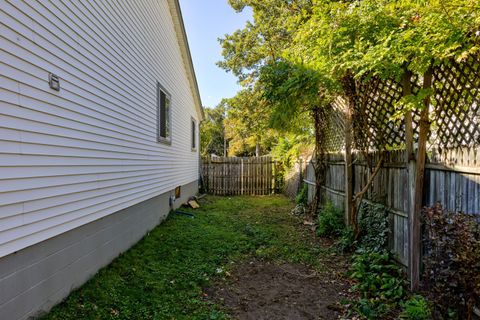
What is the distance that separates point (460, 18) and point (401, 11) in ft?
2.40

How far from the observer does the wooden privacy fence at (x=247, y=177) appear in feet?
44.7

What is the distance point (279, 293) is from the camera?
151 inches

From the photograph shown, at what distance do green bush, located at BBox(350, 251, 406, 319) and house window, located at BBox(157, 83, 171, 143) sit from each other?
4.97 meters

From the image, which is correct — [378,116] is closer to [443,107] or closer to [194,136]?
[443,107]

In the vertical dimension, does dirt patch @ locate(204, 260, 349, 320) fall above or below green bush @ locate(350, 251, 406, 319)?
below

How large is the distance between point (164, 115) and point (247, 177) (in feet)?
21.5

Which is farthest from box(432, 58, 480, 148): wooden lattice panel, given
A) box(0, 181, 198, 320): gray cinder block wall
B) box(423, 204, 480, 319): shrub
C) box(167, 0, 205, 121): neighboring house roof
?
box(167, 0, 205, 121): neighboring house roof

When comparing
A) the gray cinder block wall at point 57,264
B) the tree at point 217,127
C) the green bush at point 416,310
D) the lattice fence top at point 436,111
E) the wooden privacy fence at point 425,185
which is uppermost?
the tree at point 217,127

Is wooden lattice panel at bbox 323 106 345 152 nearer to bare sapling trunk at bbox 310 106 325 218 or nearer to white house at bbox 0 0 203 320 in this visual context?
bare sapling trunk at bbox 310 106 325 218

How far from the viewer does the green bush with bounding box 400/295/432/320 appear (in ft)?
9.54

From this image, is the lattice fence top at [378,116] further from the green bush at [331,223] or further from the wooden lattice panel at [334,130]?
the green bush at [331,223]

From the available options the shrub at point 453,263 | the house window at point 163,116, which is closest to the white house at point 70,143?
the house window at point 163,116

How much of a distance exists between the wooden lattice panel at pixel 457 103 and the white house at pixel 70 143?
3.98m

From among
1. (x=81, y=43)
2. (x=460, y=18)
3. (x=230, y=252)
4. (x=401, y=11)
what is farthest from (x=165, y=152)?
(x=460, y=18)
